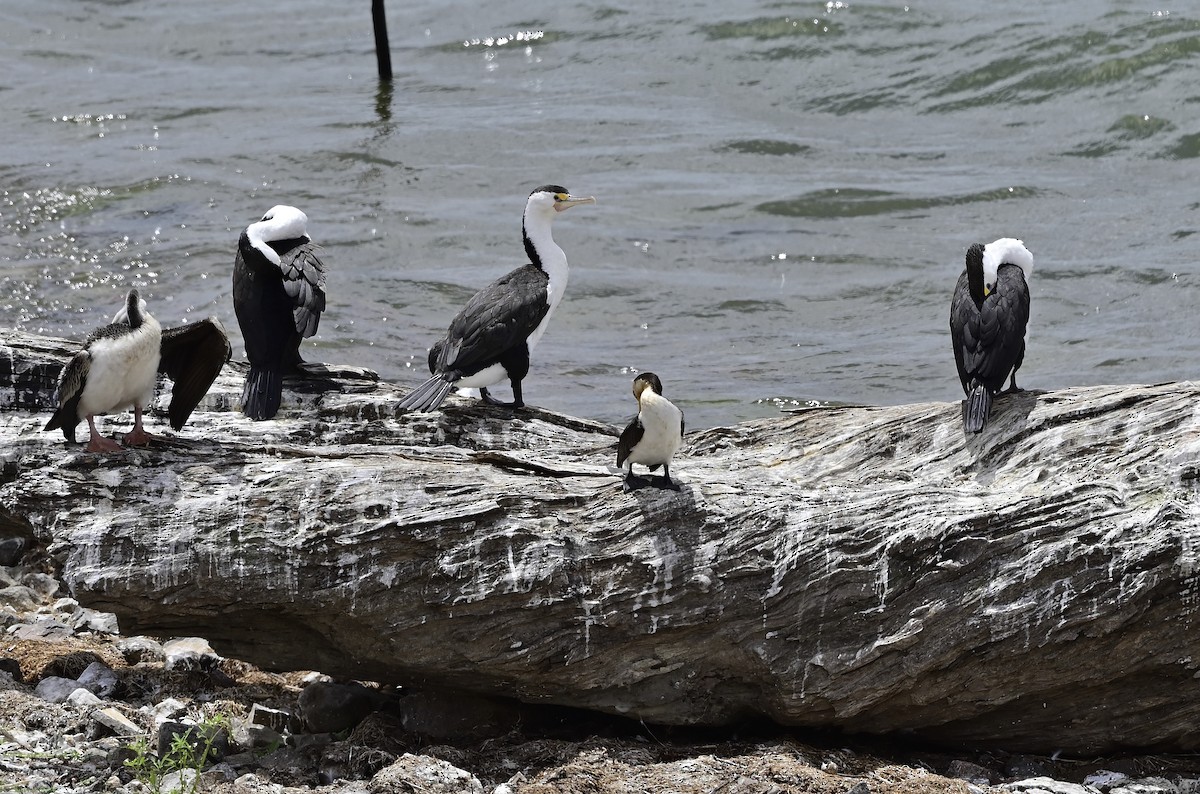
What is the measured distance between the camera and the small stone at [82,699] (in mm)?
5512

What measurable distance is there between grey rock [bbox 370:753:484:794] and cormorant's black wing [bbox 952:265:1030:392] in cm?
290

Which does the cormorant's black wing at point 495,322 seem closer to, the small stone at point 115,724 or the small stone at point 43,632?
the small stone at point 43,632

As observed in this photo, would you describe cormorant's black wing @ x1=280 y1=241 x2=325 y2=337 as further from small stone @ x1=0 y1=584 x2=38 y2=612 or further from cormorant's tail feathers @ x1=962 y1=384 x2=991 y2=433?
cormorant's tail feathers @ x1=962 y1=384 x2=991 y2=433

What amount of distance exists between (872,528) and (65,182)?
13908mm

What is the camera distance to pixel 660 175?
1669 centimetres

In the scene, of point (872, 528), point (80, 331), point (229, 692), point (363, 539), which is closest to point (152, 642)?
point (229, 692)

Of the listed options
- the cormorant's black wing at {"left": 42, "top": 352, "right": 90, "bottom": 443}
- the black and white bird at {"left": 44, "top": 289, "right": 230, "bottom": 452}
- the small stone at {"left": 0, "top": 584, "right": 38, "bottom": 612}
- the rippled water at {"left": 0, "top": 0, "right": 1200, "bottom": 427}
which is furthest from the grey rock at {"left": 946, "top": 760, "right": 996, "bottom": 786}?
the rippled water at {"left": 0, "top": 0, "right": 1200, "bottom": 427}

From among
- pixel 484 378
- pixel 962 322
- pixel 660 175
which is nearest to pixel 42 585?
pixel 484 378

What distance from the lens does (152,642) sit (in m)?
6.35

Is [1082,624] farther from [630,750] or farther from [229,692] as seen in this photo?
[229,692]

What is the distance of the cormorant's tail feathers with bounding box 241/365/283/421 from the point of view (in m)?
6.64

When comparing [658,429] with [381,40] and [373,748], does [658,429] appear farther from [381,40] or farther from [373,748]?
[381,40]

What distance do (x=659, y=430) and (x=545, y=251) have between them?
299cm

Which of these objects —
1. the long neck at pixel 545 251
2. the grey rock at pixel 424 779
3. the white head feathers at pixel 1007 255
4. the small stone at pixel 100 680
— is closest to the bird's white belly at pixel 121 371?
the small stone at pixel 100 680
